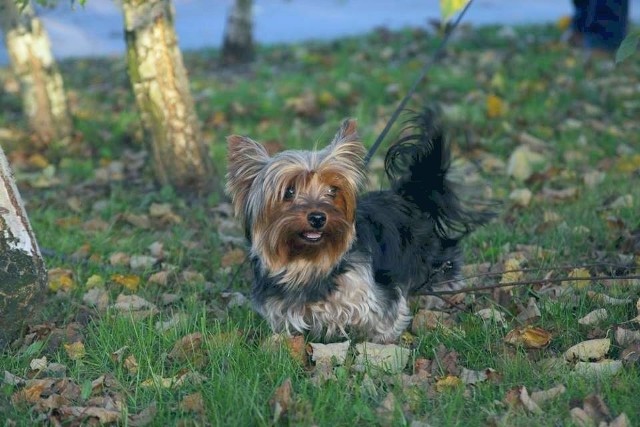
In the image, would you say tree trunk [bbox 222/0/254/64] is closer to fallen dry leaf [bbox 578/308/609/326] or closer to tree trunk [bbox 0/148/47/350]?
tree trunk [bbox 0/148/47/350]

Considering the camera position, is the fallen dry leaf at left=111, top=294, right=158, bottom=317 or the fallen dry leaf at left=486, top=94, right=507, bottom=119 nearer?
the fallen dry leaf at left=111, top=294, right=158, bottom=317

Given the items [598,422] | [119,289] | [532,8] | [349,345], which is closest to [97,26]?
[532,8]

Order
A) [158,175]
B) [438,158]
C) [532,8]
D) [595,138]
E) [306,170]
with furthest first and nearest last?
[532,8], [595,138], [158,175], [438,158], [306,170]

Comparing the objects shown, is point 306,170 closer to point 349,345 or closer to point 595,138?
point 349,345

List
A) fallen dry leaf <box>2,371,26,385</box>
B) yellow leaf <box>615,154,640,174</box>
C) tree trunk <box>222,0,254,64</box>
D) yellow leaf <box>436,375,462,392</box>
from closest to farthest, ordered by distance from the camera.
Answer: yellow leaf <box>436,375,462,392</box>
fallen dry leaf <box>2,371,26,385</box>
yellow leaf <box>615,154,640,174</box>
tree trunk <box>222,0,254,64</box>

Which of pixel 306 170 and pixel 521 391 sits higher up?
pixel 306 170

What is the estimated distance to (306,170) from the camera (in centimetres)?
443

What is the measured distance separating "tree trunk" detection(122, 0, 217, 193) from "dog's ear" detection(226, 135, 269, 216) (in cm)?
220

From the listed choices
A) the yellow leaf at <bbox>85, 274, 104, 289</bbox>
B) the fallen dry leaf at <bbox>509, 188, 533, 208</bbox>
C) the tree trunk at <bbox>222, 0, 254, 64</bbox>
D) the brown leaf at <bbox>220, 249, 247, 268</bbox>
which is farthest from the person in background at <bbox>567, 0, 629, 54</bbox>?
the yellow leaf at <bbox>85, 274, 104, 289</bbox>

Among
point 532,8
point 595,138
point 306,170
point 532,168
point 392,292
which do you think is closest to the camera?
point 306,170

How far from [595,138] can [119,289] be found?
4.65 metres

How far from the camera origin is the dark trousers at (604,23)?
29.8 feet

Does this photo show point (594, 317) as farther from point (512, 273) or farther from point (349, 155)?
point (349, 155)

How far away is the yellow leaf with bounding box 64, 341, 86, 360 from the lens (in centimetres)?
431
